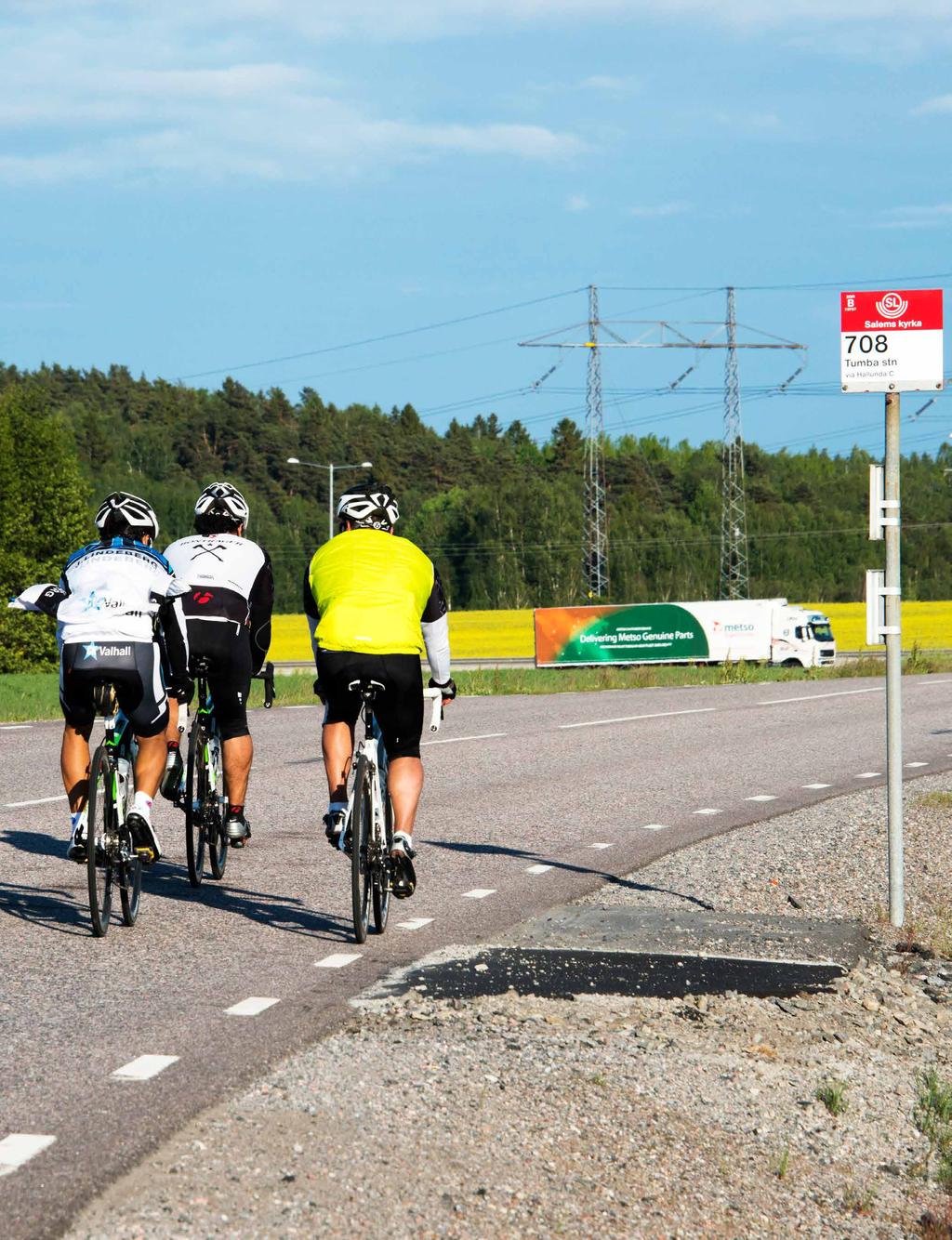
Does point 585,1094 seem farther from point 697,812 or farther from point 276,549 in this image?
point 276,549

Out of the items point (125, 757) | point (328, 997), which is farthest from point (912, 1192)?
point (125, 757)

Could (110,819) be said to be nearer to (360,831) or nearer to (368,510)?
(360,831)

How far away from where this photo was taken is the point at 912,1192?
14.8ft

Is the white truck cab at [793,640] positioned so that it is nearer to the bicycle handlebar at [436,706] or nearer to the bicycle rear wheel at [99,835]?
the bicycle handlebar at [436,706]

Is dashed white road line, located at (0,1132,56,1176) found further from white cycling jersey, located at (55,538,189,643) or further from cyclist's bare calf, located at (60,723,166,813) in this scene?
white cycling jersey, located at (55,538,189,643)

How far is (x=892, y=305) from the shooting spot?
25.4 ft

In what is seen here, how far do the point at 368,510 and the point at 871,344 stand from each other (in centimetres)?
248

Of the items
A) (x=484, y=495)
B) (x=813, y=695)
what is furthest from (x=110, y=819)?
(x=484, y=495)

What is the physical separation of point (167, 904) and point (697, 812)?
557 cm

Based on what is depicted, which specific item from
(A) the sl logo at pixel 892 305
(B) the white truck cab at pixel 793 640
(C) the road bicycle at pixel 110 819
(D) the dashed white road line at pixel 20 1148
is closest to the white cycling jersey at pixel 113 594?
(C) the road bicycle at pixel 110 819

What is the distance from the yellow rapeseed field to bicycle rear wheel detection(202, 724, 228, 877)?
6176 centimetres

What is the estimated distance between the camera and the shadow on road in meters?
8.95

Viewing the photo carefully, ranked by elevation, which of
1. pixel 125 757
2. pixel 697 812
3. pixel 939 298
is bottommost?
pixel 697 812

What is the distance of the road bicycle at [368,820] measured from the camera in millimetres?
6973
